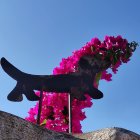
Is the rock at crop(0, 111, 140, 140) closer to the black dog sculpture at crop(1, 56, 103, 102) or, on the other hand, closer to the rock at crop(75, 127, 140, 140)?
the rock at crop(75, 127, 140, 140)

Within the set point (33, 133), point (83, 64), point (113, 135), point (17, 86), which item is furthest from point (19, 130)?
point (83, 64)

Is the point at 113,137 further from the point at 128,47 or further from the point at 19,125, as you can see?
the point at 128,47

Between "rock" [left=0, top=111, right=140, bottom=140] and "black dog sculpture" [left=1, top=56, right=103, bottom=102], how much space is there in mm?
1167

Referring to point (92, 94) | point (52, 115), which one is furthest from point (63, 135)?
point (52, 115)

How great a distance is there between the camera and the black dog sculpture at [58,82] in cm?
380

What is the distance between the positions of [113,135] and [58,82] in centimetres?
145

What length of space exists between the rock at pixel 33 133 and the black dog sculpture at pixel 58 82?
3.83 ft

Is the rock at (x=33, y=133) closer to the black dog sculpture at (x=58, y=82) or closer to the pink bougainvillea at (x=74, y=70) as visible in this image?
the black dog sculpture at (x=58, y=82)

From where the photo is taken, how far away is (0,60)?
3.68m

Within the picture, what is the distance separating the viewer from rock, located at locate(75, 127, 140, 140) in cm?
258

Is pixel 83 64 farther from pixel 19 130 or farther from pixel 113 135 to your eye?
pixel 19 130

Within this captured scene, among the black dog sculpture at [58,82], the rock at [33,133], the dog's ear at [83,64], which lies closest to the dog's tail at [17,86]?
the black dog sculpture at [58,82]

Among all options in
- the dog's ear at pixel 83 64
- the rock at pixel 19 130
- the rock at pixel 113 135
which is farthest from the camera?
the dog's ear at pixel 83 64

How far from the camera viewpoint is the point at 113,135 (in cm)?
258
